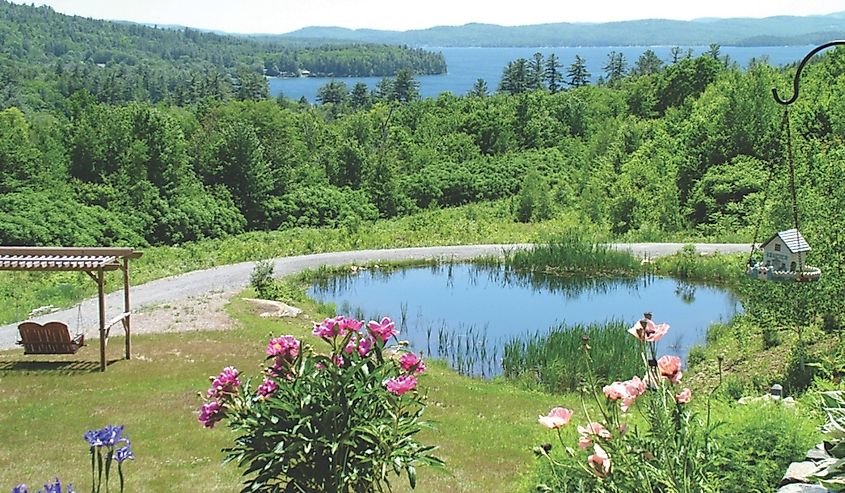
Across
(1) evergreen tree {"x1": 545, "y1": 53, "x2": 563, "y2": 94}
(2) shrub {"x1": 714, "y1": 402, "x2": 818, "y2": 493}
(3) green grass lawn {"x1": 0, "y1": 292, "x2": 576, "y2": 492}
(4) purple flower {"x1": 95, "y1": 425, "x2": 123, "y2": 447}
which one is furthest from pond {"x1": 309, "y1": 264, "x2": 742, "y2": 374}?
(1) evergreen tree {"x1": 545, "y1": 53, "x2": 563, "y2": 94}

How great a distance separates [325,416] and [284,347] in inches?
17.4

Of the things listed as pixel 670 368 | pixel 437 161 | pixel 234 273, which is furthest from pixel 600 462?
pixel 437 161

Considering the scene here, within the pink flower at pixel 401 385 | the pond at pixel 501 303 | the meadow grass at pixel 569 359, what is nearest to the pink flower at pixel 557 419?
the pink flower at pixel 401 385

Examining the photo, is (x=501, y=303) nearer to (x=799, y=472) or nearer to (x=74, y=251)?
(x=74, y=251)

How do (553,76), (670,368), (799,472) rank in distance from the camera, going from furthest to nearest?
(553,76) < (799,472) < (670,368)

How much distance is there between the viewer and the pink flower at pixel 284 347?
4.44 metres

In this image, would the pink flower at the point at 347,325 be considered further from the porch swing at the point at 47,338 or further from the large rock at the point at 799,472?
the porch swing at the point at 47,338

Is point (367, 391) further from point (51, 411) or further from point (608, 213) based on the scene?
point (608, 213)

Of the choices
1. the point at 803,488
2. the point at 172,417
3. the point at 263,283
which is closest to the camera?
the point at 803,488

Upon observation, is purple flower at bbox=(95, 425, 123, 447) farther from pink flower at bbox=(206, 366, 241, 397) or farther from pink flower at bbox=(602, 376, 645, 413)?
pink flower at bbox=(602, 376, 645, 413)

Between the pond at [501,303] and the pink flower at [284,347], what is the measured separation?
874cm

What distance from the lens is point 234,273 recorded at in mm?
20734

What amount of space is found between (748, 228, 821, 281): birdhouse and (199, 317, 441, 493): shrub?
5.27 metres

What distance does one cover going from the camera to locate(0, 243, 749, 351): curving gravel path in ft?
52.1
